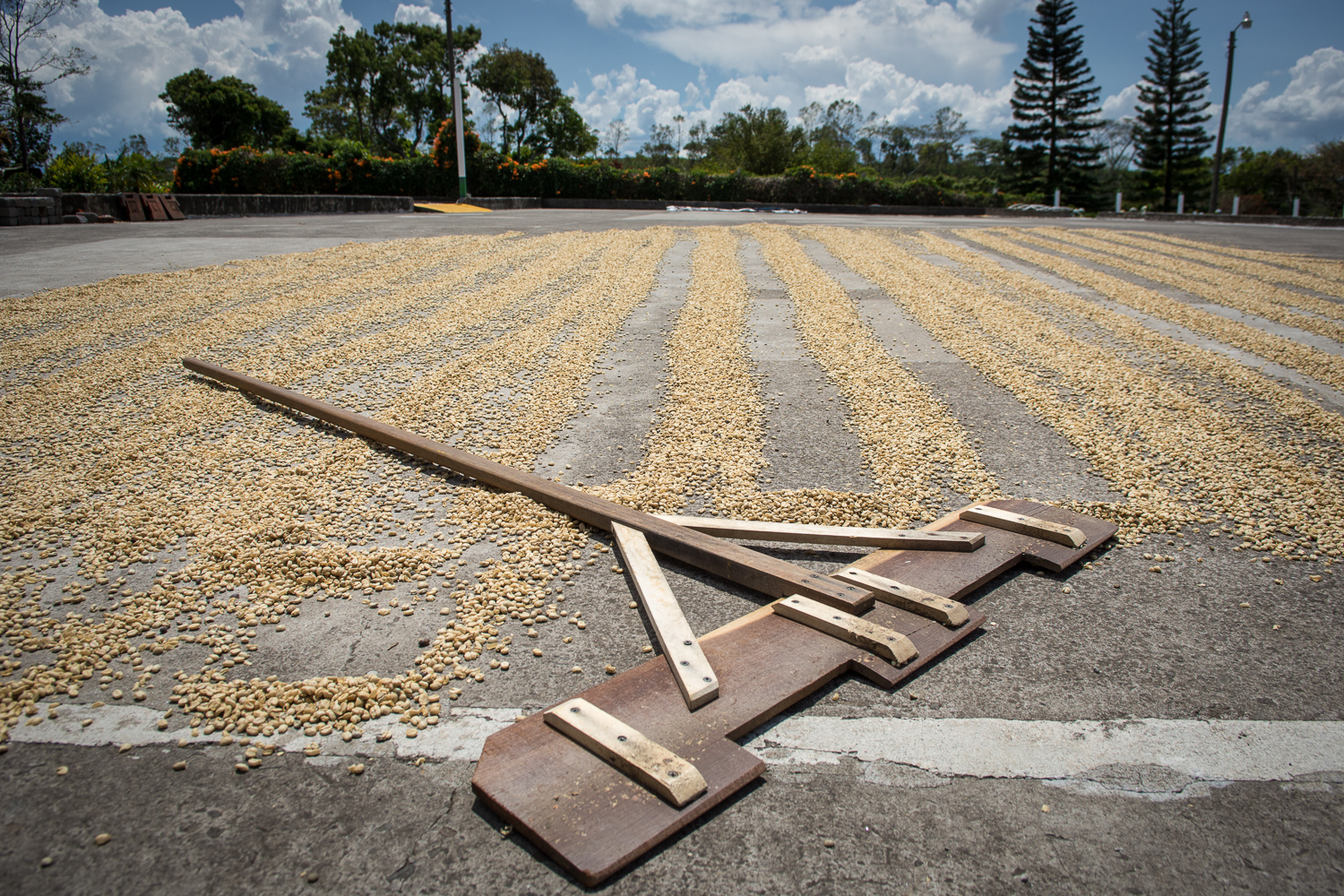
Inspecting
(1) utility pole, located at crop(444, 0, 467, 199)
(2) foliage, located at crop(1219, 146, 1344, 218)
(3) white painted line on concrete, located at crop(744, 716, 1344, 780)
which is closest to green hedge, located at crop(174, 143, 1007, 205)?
(1) utility pole, located at crop(444, 0, 467, 199)

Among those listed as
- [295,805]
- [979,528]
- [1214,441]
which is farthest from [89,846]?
[1214,441]

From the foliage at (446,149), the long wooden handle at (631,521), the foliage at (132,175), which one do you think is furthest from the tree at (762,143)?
the long wooden handle at (631,521)

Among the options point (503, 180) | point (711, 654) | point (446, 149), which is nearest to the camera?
point (711, 654)

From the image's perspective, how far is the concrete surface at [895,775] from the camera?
156 cm

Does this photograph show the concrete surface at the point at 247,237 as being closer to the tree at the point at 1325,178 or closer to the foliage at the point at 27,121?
the foliage at the point at 27,121

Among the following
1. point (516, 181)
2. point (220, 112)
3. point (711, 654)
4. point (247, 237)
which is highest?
point (220, 112)

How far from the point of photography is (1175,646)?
2.33 meters

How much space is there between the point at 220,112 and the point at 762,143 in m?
33.0

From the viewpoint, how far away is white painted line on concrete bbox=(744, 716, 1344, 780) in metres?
1.85

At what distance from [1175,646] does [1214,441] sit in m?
2.23

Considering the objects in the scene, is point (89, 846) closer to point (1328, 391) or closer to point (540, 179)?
point (1328, 391)

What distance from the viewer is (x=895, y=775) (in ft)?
5.99

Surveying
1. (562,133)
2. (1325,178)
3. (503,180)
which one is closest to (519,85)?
(562,133)

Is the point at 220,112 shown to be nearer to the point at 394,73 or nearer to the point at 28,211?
the point at 394,73
